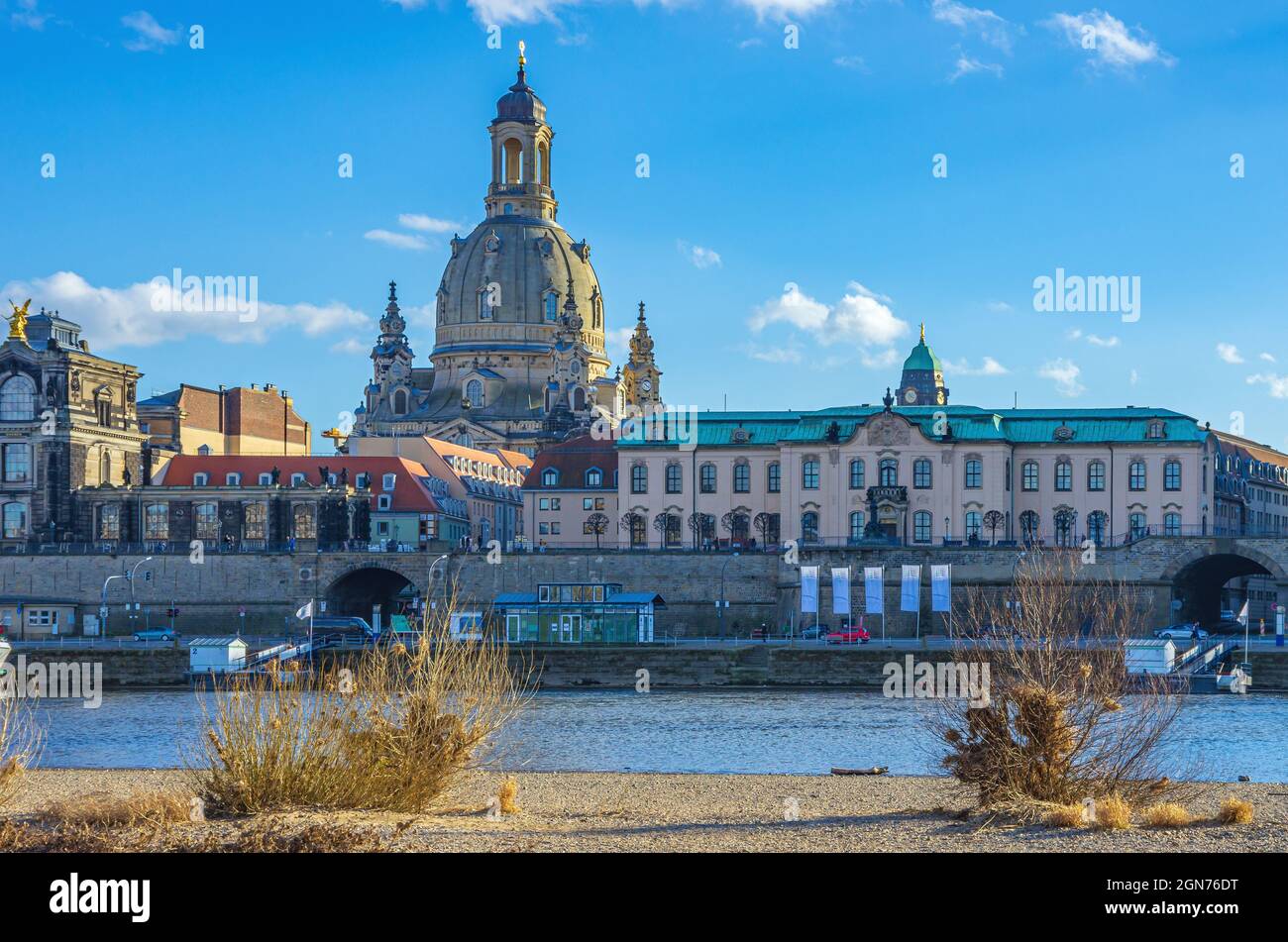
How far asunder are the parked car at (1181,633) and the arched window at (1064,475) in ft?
32.1

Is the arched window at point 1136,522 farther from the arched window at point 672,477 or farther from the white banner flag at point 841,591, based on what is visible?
the arched window at point 672,477

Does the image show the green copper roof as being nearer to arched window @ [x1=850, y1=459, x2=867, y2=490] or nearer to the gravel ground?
arched window @ [x1=850, y1=459, x2=867, y2=490]

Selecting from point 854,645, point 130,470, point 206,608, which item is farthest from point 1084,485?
point 130,470

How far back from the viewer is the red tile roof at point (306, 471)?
344 ft

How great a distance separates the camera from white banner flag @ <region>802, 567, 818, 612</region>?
274 feet

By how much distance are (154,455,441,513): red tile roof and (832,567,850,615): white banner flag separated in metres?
29.1

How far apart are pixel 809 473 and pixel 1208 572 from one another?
750 inches

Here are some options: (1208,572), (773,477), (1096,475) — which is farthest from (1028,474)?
(773,477)

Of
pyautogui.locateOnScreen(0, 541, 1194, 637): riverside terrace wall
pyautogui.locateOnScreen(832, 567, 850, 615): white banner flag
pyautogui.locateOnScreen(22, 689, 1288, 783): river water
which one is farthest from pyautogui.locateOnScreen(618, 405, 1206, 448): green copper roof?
pyautogui.locateOnScreen(22, 689, 1288, 783): river water

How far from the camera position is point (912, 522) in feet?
301

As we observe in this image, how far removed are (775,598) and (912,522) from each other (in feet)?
24.2

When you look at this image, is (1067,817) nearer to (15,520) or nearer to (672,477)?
(672,477)

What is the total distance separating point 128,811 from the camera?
1084 inches
